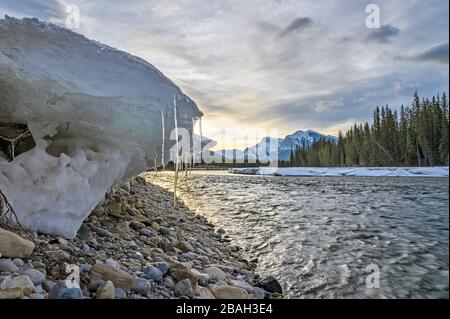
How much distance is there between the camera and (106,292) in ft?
10.4

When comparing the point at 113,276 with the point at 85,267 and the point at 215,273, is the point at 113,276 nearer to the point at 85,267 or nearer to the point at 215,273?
the point at 85,267

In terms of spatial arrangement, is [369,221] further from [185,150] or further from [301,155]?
[301,155]

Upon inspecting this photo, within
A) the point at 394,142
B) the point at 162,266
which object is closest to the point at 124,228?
the point at 162,266

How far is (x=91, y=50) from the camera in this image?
4.46 metres

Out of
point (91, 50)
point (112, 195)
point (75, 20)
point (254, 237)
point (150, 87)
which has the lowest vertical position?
point (254, 237)

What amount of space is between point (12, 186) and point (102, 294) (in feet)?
8.34

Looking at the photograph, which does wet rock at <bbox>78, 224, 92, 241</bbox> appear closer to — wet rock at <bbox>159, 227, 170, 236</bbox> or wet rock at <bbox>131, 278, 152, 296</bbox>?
wet rock at <bbox>131, 278, 152, 296</bbox>

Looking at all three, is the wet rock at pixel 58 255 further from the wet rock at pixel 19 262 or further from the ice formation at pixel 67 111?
the ice formation at pixel 67 111

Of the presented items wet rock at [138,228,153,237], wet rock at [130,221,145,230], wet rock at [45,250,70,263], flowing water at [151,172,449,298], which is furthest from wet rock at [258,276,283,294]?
wet rock at [130,221,145,230]

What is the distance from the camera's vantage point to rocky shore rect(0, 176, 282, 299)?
3.21m

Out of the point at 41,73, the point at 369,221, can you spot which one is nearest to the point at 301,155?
the point at 369,221

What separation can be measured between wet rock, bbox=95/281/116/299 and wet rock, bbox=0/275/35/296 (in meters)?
0.59

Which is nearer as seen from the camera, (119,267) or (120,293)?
(120,293)

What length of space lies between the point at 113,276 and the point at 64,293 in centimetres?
73
